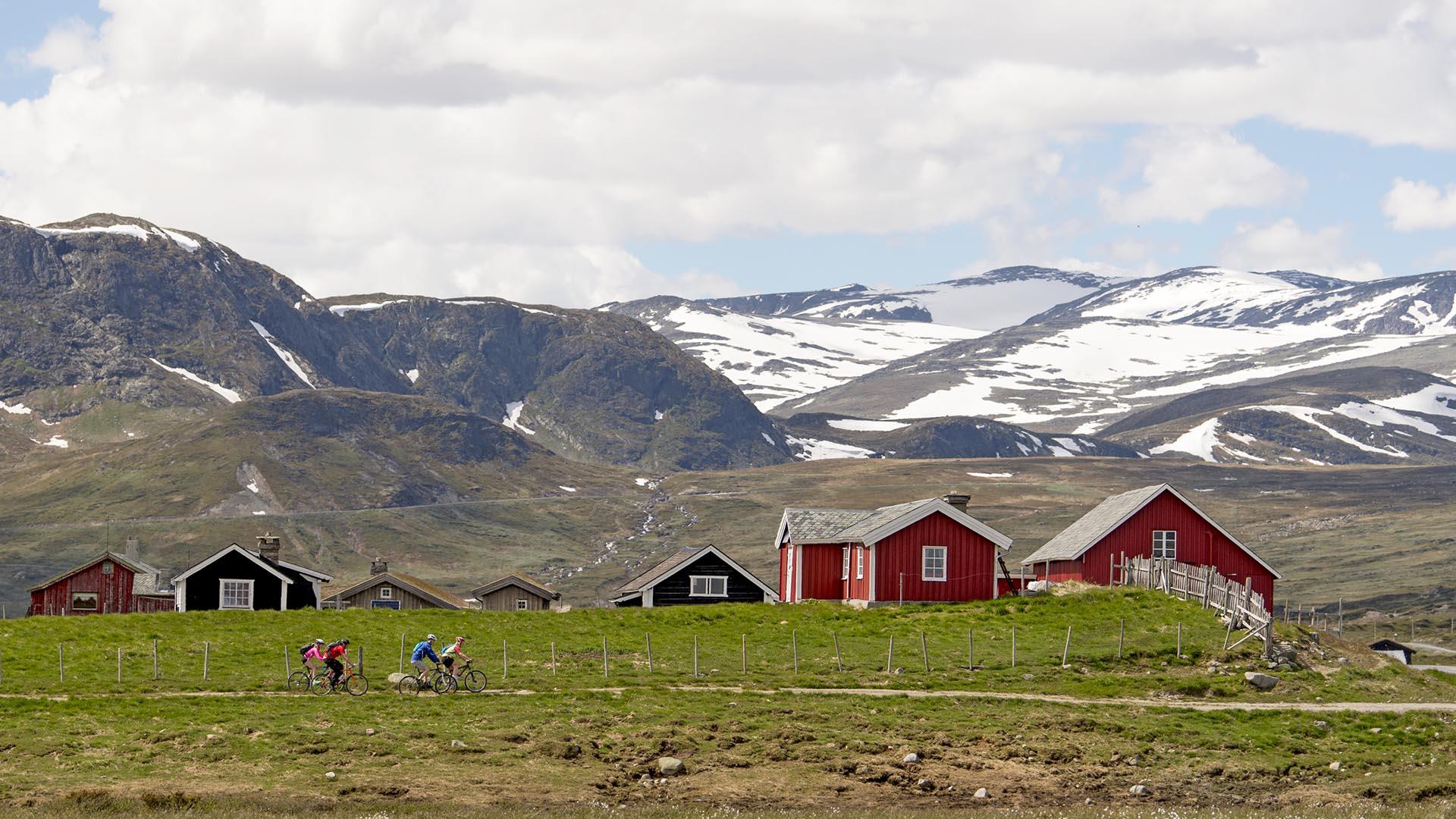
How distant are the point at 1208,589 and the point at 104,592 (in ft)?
224

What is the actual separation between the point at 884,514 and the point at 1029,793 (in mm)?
39804

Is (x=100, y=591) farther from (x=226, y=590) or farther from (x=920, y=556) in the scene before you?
(x=920, y=556)

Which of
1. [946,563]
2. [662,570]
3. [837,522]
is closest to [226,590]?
[662,570]

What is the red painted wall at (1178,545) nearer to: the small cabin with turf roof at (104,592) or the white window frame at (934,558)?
the white window frame at (934,558)

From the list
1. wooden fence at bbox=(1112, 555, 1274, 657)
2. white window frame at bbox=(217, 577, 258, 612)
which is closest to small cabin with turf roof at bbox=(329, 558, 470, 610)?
white window frame at bbox=(217, 577, 258, 612)

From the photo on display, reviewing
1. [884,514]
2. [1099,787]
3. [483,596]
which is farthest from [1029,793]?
[483,596]

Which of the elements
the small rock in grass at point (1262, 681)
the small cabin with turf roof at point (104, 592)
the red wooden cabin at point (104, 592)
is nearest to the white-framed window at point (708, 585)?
the small cabin with turf roof at point (104, 592)

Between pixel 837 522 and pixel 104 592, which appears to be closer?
pixel 837 522

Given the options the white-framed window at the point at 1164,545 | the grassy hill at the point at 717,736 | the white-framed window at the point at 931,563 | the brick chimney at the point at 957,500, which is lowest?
the grassy hill at the point at 717,736

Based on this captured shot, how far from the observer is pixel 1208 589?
218 feet

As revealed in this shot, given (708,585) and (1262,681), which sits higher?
(708,585)

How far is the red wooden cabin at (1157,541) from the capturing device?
8306 centimetres

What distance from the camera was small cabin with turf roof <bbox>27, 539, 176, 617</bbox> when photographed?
339 feet

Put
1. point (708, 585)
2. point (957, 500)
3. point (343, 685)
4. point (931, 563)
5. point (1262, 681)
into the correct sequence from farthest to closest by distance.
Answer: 1. point (708, 585)
2. point (957, 500)
3. point (931, 563)
4. point (1262, 681)
5. point (343, 685)
